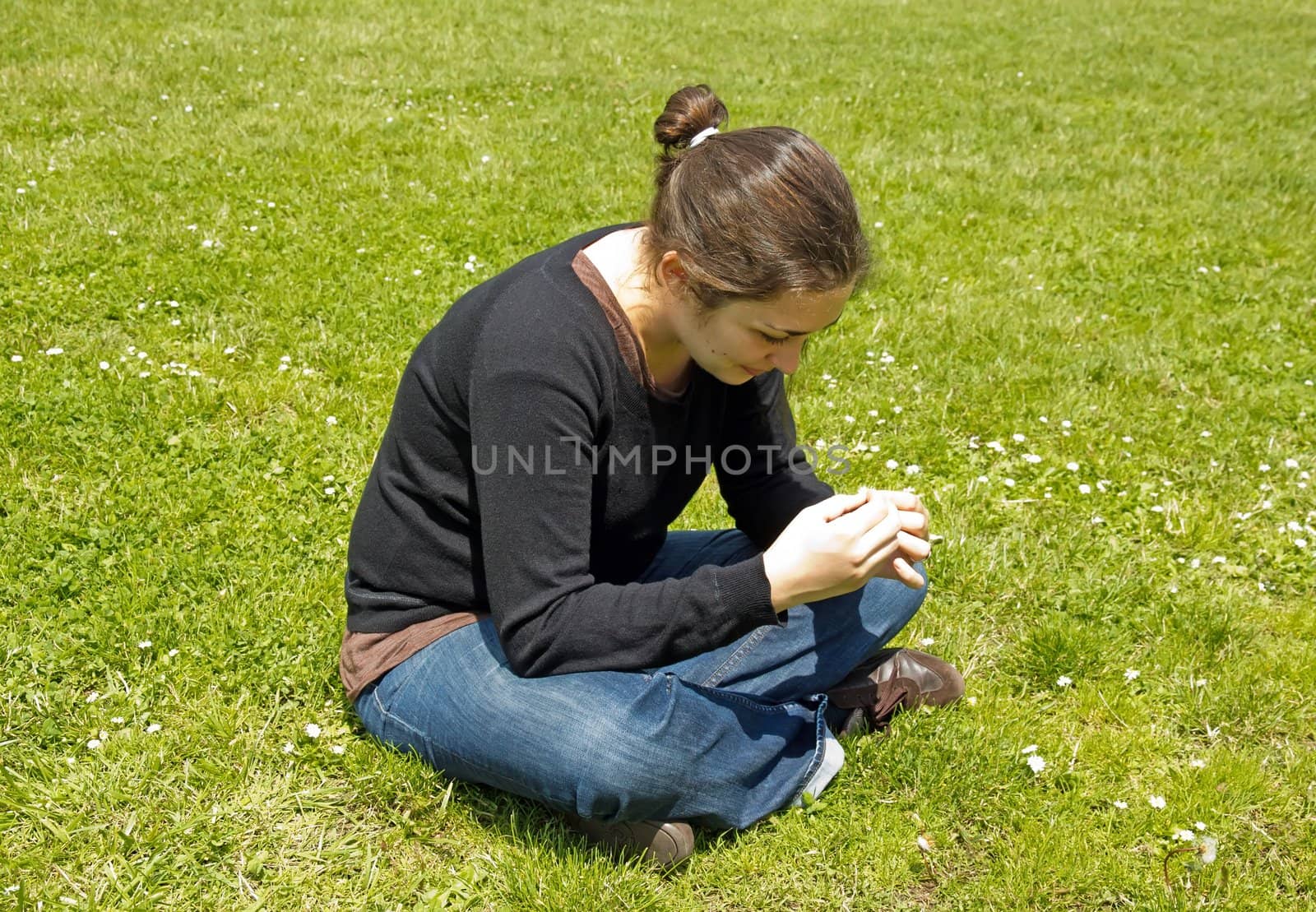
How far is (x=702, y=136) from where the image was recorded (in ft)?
7.99

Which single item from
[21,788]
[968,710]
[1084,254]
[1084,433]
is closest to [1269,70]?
[1084,254]

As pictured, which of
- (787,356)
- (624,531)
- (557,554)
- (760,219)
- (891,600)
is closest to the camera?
(760,219)

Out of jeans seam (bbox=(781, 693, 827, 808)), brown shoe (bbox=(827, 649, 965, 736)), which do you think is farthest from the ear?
brown shoe (bbox=(827, 649, 965, 736))

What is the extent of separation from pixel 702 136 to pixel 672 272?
1.08ft

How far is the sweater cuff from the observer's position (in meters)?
2.33

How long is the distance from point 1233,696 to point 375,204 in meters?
4.69

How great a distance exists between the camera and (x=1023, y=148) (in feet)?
26.1

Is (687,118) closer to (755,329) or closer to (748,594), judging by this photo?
(755,329)

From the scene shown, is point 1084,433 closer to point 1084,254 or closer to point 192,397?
point 1084,254

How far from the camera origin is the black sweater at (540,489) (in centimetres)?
228

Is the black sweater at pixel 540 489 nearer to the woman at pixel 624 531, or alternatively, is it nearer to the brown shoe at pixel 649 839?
the woman at pixel 624 531

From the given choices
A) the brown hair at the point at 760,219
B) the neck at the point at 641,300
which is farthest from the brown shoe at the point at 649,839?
the brown hair at the point at 760,219

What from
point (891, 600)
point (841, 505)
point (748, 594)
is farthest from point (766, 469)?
point (748, 594)

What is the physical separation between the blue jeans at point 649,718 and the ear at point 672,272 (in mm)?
875
